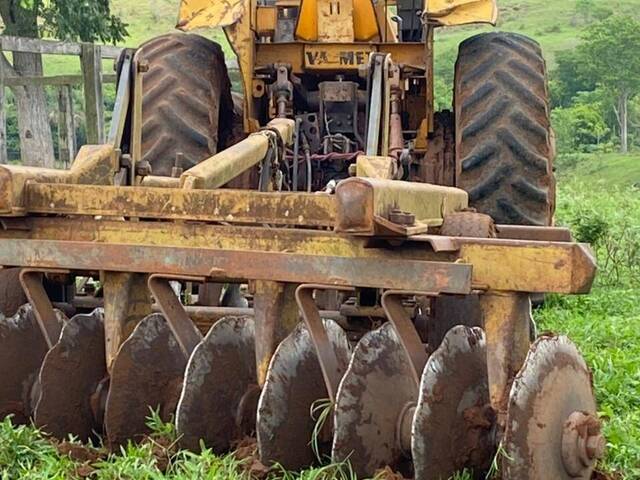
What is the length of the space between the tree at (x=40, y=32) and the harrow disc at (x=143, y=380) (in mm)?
7477

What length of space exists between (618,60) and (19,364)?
137ft

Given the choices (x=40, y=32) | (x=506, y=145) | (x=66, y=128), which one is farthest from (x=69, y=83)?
(x=506, y=145)

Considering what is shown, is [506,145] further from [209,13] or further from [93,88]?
[93,88]

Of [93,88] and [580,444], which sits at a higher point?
[93,88]

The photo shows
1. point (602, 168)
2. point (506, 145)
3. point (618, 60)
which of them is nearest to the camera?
point (506, 145)

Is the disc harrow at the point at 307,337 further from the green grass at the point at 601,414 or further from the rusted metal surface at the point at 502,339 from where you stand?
the green grass at the point at 601,414

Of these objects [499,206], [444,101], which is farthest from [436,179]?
[444,101]

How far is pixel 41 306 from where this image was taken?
452cm

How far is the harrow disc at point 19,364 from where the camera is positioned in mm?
4535

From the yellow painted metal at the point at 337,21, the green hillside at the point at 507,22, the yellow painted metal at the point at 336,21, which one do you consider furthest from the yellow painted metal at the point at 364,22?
the green hillside at the point at 507,22

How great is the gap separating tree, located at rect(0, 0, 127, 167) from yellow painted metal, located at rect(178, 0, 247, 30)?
4.95 metres

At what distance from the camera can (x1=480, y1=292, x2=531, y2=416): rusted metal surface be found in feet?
12.2

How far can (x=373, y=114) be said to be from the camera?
542cm

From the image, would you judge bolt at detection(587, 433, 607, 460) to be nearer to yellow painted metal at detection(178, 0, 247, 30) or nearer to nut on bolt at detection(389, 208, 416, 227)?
nut on bolt at detection(389, 208, 416, 227)
